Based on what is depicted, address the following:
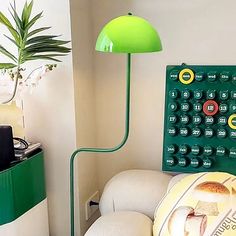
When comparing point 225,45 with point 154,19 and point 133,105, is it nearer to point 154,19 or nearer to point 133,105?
point 154,19

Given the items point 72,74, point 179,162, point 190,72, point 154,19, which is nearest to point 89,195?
point 179,162

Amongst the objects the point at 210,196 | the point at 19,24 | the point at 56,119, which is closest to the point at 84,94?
the point at 56,119

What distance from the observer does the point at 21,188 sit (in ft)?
4.94

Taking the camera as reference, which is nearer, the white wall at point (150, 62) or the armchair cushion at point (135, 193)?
the armchair cushion at point (135, 193)

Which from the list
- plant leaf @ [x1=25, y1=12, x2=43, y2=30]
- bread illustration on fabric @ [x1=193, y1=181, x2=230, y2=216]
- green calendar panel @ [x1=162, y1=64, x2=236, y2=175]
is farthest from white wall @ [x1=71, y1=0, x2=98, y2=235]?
bread illustration on fabric @ [x1=193, y1=181, x2=230, y2=216]

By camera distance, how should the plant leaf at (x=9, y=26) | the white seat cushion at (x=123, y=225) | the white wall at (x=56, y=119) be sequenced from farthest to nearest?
1. the white wall at (x=56, y=119)
2. the plant leaf at (x=9, y=26)
3. the white seat cushion at (x=123, y=225)

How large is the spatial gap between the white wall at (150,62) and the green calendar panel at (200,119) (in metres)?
0.07

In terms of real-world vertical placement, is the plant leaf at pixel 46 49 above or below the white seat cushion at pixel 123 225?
above

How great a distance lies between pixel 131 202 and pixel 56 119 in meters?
0.48

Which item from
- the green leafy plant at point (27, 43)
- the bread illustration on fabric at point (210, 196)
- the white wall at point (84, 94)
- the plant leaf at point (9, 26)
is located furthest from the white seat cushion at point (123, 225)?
the plant leaf at point (9, 26)

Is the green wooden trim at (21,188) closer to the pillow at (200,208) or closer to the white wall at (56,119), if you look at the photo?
the white wall at (56,119)

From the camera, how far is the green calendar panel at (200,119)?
5.37ft

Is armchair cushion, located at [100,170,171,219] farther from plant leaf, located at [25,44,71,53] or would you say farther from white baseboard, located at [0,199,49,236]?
plant leaf, located at [25,44,71,53]

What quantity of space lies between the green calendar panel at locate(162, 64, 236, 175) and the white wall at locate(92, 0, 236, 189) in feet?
0.23
